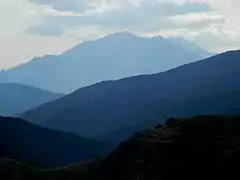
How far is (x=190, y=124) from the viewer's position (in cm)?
11081

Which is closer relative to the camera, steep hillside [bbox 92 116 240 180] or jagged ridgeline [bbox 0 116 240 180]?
steep hillside [bbox 92 116 240 180]

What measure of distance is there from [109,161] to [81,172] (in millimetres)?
9215

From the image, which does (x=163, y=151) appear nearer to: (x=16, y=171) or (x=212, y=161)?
(x=212, y=161)

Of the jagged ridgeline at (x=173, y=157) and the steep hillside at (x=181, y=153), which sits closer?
the steep hillside at (x=181, y=153)

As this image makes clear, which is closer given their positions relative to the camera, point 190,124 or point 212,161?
point 212,161

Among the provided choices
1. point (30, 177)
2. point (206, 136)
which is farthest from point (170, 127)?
point (30, 177)

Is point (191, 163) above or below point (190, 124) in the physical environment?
below

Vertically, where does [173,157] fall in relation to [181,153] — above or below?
below

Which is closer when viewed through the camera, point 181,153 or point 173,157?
point 173,157

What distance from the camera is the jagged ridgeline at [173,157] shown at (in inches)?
3615

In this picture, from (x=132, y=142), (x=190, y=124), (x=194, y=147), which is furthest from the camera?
(x=132, y=142)

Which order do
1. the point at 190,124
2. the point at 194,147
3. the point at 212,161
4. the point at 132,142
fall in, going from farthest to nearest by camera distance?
the point at 132,142, the point at 190,124, the point at 194,147, the point at 212,161

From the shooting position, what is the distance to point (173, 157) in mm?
98875

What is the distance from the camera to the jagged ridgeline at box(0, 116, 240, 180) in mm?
91812
